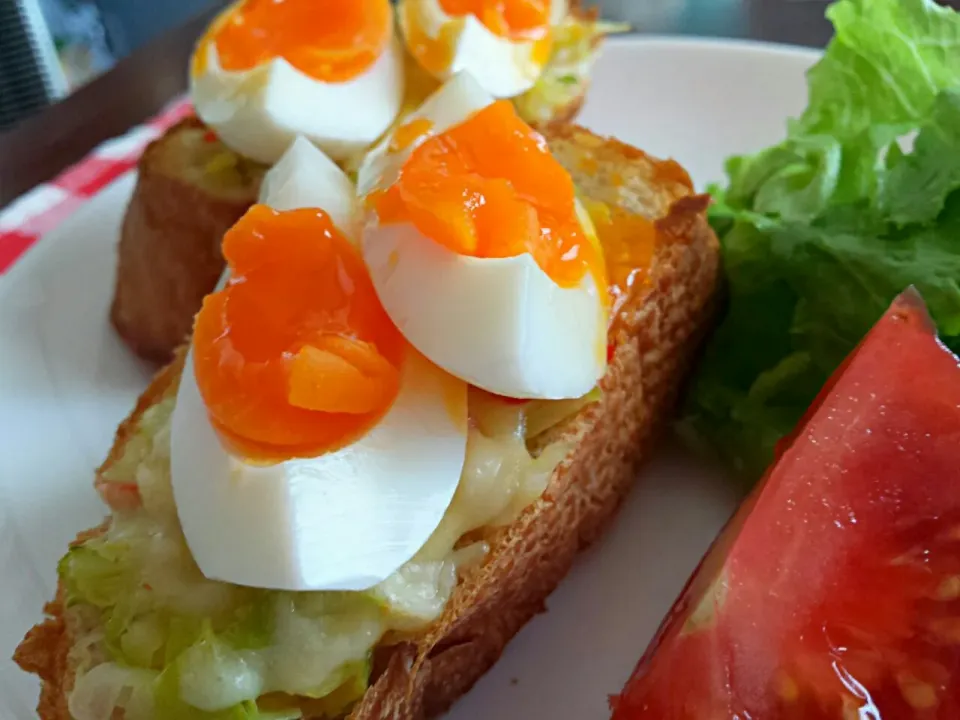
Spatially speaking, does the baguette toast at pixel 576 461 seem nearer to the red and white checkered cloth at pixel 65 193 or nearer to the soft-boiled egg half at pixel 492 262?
the soft-boiled egg half at pixel 492 262

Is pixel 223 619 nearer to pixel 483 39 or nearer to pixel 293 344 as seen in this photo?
→ pixel 293 344

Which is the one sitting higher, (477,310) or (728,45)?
(477,310)

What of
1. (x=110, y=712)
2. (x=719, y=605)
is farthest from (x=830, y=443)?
(x=110, y=712)

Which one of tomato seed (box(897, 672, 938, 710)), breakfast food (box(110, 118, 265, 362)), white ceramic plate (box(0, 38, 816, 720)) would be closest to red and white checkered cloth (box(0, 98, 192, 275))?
white ceramic plate (box(0, 38, 816, 720))

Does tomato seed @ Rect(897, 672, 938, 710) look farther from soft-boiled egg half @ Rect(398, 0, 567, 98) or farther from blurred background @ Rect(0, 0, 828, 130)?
blurred background @ Rect(0, 0, 828, 130)

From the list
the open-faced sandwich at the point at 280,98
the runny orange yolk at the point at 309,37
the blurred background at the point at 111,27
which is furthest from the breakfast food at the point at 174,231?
the blurred background at the point at 111,27

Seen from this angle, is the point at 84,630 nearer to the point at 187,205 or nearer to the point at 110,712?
the point at 110,712

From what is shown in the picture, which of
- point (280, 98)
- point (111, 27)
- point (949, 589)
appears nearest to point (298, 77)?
point (280, 98)
